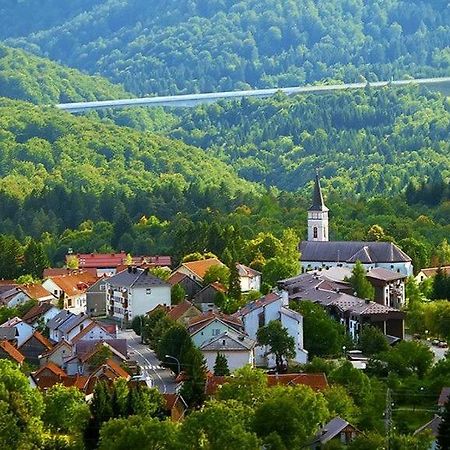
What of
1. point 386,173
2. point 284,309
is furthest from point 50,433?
point 386,173

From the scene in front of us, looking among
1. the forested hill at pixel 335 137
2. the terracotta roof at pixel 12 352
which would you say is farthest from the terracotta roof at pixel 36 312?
the forested hill at pixel 335 137

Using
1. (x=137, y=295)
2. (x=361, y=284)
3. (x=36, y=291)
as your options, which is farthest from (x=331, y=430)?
(x=36, y=291)

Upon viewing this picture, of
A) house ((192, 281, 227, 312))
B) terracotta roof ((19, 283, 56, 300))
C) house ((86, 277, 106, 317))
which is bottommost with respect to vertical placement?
house ((86, 277, 106, 317))

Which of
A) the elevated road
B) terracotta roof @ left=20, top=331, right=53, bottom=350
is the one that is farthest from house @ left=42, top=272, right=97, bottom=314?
the elevated road

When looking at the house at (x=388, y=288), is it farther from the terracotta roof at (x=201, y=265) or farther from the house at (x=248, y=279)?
the terracotta roof at (x=201, y=265)

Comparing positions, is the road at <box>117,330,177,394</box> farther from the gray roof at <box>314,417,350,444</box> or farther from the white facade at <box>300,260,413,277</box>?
the white facade at <box>300,260,413,277</box>

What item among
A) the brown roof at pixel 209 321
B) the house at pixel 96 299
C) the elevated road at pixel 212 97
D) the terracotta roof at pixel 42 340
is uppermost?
the brown roof at pixel 209 321

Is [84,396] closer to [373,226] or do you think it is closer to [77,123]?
[373,226]
